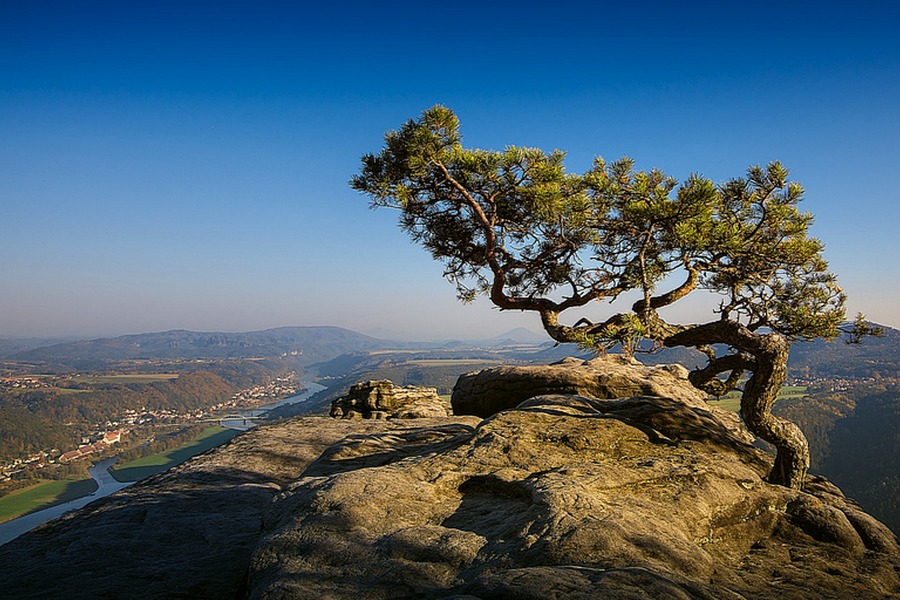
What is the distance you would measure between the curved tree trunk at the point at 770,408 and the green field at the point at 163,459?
7816cm

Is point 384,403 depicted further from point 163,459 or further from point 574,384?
point 163,459

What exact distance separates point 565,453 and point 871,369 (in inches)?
6167

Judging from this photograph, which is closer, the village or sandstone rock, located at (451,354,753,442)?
sandstone rock, located at (451,354,753,442)

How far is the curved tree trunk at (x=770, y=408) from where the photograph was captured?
291 inches

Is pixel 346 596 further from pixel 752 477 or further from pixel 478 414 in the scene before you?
pixel 478 414

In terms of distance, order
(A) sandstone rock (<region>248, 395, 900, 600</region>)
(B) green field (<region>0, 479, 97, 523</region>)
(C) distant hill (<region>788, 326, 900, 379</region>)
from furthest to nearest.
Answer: (C) distant hill (<region>788, 326, 900, 379</region>) → (B) green field (<region>0, 479, 97, 523</region>) → (A) sandstone rock (<region>248, 395, 900, 600</region>)

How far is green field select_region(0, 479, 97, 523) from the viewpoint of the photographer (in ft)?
212

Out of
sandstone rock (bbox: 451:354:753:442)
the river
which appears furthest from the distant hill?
the river

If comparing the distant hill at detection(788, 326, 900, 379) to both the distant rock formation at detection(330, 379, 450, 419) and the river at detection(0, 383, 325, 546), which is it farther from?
the river at detection(0, 383, 325, 546)

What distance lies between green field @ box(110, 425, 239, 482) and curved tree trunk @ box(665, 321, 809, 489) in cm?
7816

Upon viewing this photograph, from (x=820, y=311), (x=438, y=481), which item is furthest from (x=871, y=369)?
(x=438, y=481)

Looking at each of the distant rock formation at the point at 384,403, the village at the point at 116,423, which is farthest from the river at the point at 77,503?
the distant rock formation at the point at 384,403

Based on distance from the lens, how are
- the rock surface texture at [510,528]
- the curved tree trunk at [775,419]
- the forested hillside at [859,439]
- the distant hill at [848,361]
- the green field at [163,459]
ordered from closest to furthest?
the rock surface texture at [510,528], the curved tree trunk at [775,419], the forested hillside at [859,439], the green field at [163,459], the distant hill at [848,361]

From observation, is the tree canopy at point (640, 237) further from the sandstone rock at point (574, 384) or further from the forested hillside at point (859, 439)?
the forested hillside at point (859, 439)
